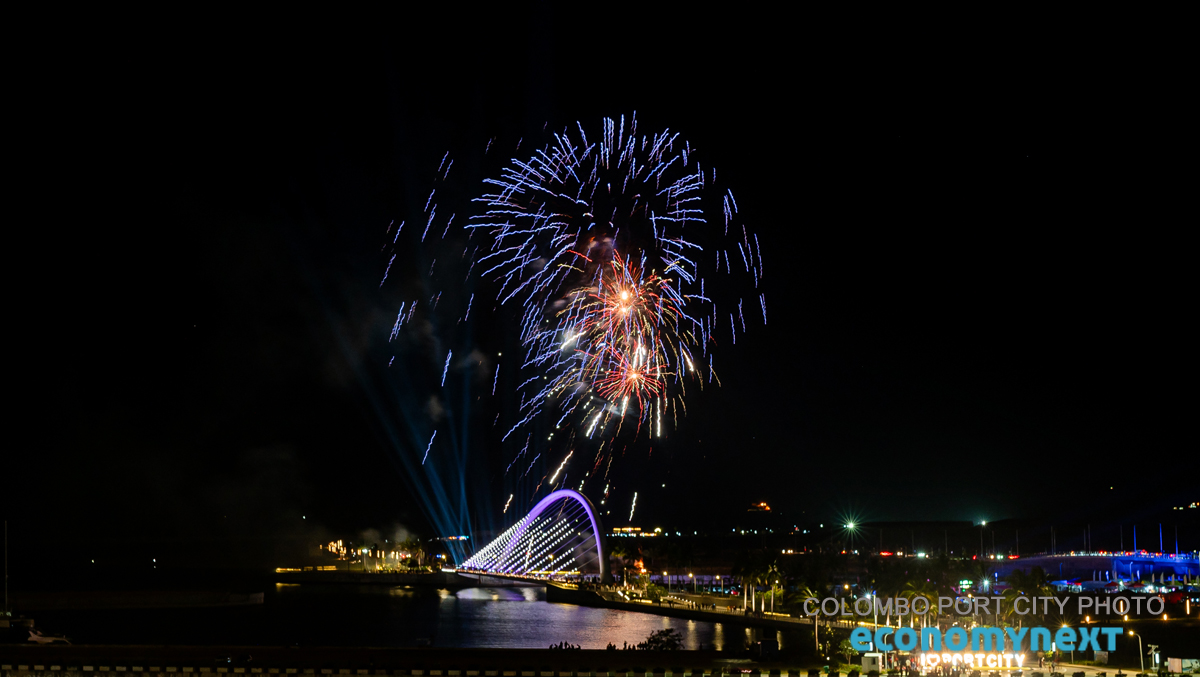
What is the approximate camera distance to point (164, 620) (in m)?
77.7

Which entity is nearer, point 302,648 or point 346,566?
point 302,648

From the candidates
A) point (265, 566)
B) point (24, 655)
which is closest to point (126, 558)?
point (265, 566)

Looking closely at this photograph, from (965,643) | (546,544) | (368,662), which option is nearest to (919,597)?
(965,643)

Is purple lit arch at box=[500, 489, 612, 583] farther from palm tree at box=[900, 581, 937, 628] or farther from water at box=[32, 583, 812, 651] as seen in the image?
palm tree at box=[900, 581, 937, 628]

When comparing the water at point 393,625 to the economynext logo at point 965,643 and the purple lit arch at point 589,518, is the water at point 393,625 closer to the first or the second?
the purple lit arch at point 589,518

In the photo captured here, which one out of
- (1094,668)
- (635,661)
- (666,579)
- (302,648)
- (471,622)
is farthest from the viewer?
(666,579)

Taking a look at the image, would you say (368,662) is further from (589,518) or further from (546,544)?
(546,544)

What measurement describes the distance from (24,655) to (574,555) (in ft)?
369

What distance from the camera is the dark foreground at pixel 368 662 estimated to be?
129ft

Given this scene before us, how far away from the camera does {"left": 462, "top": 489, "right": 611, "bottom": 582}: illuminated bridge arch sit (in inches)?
5064

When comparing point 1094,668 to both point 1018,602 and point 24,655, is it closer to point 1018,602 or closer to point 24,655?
point 1018,602

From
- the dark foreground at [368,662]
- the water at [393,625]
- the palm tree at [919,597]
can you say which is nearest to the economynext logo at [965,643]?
the dark foreground at [368,662]

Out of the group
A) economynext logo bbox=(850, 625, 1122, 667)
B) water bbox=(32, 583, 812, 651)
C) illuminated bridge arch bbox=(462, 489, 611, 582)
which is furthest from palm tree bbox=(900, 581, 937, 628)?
illuminated bridge arch bbox=(462, 489, 611, 582)

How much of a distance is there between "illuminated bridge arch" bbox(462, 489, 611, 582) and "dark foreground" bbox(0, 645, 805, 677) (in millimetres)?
71802
